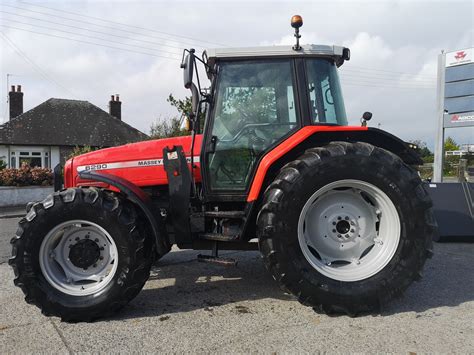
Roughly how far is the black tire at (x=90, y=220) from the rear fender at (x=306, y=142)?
1111 mm

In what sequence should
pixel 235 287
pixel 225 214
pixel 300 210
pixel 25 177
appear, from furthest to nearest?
1. pixel 25 177
2. pixel 235 287
3. pixel 225 214
4. pixel 300 210

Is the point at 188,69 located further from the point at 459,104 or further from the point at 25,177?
the point at 25,177

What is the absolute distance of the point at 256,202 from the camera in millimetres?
3486

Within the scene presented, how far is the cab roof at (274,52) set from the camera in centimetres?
363

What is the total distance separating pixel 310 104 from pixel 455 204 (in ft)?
13.6

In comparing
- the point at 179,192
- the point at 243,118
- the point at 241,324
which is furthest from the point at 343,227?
the point at 179,192

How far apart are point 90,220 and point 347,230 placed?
223 centimetres

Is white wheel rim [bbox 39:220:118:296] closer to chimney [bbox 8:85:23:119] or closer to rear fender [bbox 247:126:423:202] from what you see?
rear fender [bbox 247:126:423:202]

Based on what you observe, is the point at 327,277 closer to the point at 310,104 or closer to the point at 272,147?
the point at 272,147

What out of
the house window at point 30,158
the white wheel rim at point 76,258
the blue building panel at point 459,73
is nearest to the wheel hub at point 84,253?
the white wheel rim at point 76,258

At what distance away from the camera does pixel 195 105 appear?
12.0 feet

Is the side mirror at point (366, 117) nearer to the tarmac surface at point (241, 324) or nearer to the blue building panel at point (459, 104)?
the tarmac surface at point (241, 324)

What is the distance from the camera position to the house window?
79.9ft

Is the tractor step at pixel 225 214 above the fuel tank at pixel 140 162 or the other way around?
the other way around
